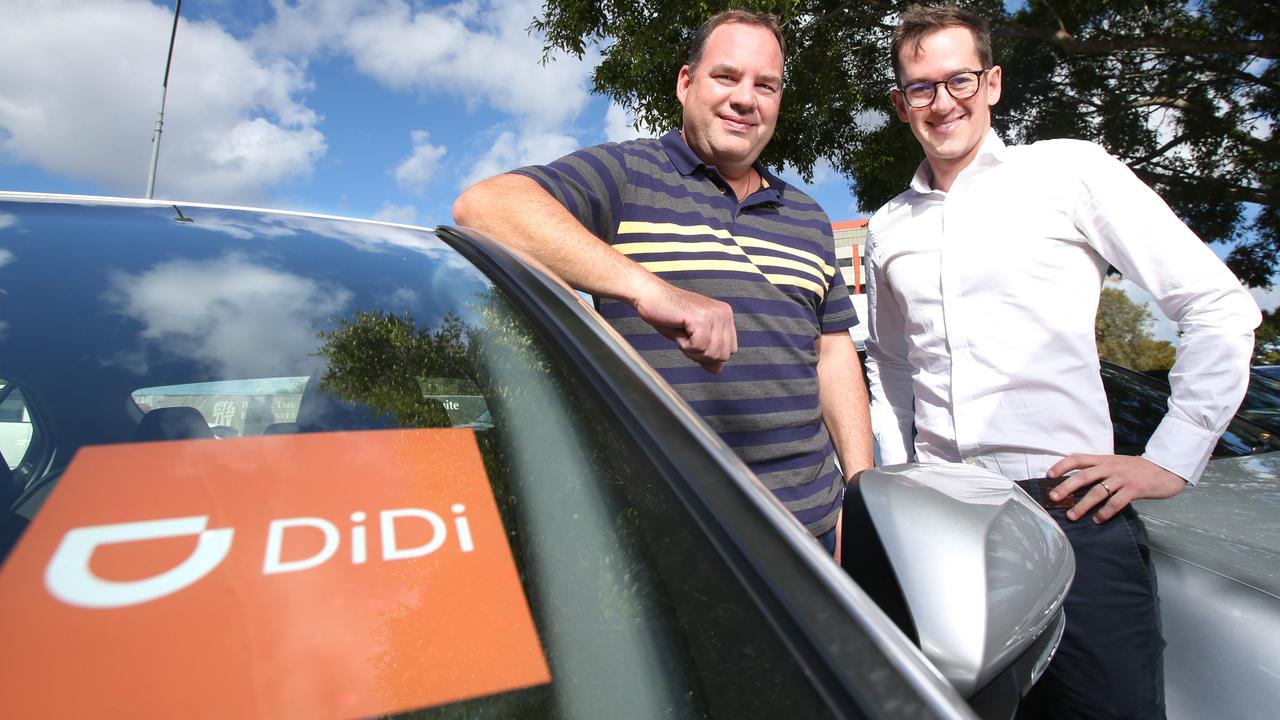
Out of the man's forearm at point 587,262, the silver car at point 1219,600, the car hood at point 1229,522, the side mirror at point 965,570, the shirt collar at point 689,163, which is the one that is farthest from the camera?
the shirt collar at point 689,163

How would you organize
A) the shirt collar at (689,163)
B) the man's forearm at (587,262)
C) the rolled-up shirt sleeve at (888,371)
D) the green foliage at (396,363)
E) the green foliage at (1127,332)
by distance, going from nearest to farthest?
the green foliage at (396,363) → the man's forearm at (587,262) → the shirt collar at (689,163) → the rolled-up shirt sleeve at (888,371) → the green foliage at (1127,332)

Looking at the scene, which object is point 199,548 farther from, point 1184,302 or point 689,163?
point 1184,302

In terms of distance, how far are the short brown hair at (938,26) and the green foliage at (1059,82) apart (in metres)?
4.49

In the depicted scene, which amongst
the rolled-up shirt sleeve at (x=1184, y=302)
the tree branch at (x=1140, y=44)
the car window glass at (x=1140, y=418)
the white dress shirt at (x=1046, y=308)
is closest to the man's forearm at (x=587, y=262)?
the white dress shirt at (x=1046, y=308)

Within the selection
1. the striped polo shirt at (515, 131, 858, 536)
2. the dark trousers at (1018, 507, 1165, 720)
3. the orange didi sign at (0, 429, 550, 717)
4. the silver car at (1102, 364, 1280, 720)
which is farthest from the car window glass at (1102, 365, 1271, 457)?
the orange didi sign at (0, 429, 550, 717)

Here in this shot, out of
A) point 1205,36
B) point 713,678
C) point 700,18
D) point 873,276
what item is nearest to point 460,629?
point 713,678

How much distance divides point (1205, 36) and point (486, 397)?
844 cm

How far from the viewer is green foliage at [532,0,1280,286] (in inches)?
260

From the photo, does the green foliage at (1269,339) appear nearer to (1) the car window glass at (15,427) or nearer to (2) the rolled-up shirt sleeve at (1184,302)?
(2) the rolled-up shirt sleeve at (1184,302)

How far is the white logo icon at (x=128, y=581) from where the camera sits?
0.57 meters

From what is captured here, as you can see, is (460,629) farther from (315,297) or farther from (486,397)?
(315,297)

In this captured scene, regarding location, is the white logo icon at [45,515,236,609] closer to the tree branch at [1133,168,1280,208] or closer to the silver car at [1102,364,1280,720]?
the silver car at [1102,364,1280,720]

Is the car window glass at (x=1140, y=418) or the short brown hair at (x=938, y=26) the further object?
the car window glass at (x=1140, y=418)

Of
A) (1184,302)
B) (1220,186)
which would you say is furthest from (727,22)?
(1220,186)
